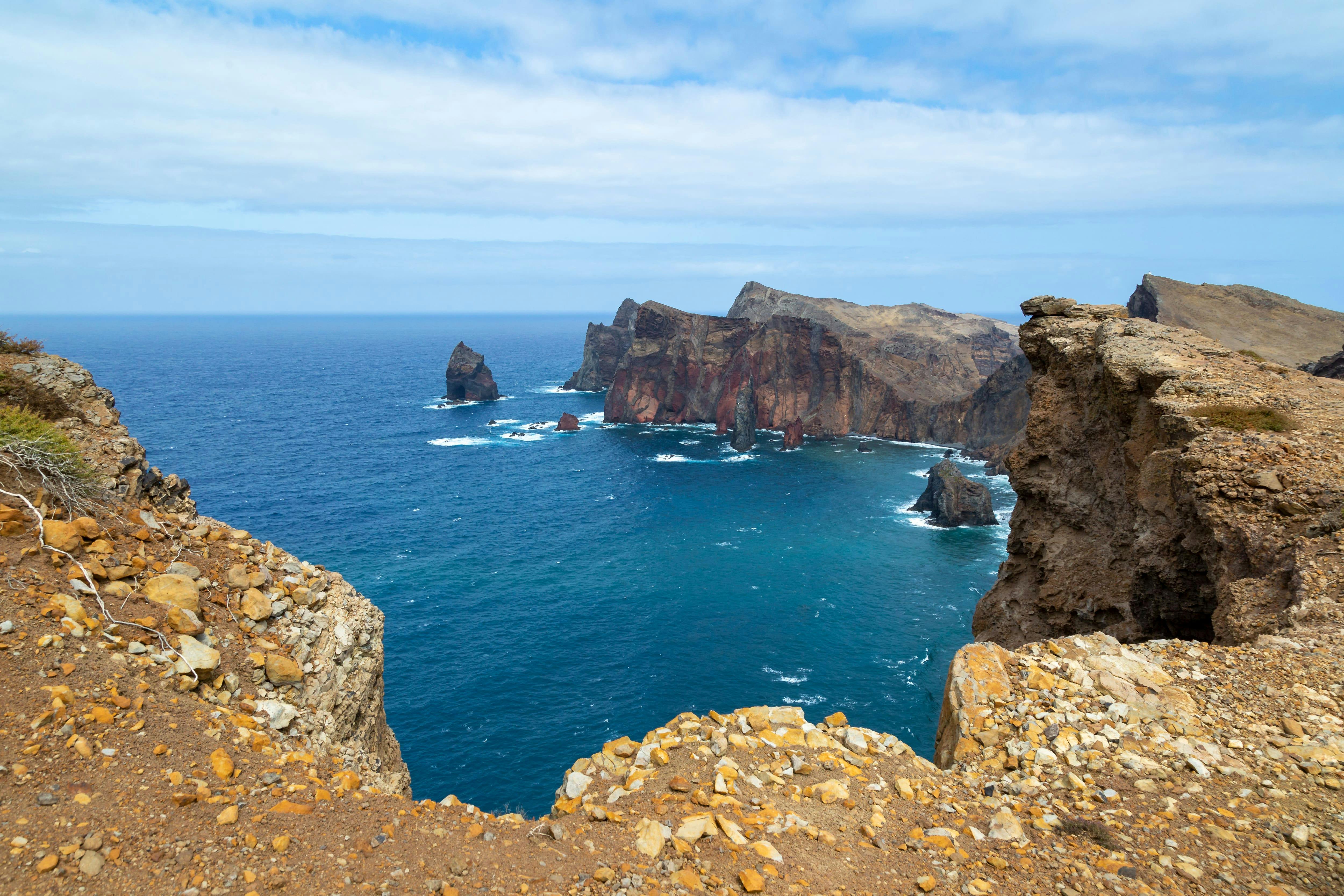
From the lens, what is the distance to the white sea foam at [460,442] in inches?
4326

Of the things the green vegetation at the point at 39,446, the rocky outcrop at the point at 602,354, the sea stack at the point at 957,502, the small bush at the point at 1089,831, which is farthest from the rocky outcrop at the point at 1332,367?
the rocky outcrop at the point at 602,354

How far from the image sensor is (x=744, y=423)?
118 metres

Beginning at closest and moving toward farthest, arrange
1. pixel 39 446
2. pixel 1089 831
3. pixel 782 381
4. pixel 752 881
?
pixel 752 881
pixel 1089 831
pixel 39 446
pixel 782 381

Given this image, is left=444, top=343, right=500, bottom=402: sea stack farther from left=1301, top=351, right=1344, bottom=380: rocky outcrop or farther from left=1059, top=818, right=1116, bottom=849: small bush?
left=1059, top=818, right=1116, bottom=849: small bush

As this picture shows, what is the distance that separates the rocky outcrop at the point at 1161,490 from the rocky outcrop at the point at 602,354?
156m

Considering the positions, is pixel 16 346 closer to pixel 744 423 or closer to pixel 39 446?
pixel 39 446

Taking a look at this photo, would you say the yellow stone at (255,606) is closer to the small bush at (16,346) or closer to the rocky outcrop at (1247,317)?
the small bush at (16,346)

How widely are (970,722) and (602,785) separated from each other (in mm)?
6677

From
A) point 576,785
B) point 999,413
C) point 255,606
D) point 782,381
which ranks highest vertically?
point 782,381

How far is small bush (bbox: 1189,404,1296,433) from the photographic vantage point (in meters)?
18.6

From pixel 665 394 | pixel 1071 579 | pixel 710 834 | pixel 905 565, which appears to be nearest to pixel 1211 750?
pixel 710 834

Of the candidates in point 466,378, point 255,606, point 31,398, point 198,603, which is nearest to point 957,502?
point 255,606

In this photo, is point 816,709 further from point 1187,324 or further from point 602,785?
point 1187,324

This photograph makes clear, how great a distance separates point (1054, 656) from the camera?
45.1ft
